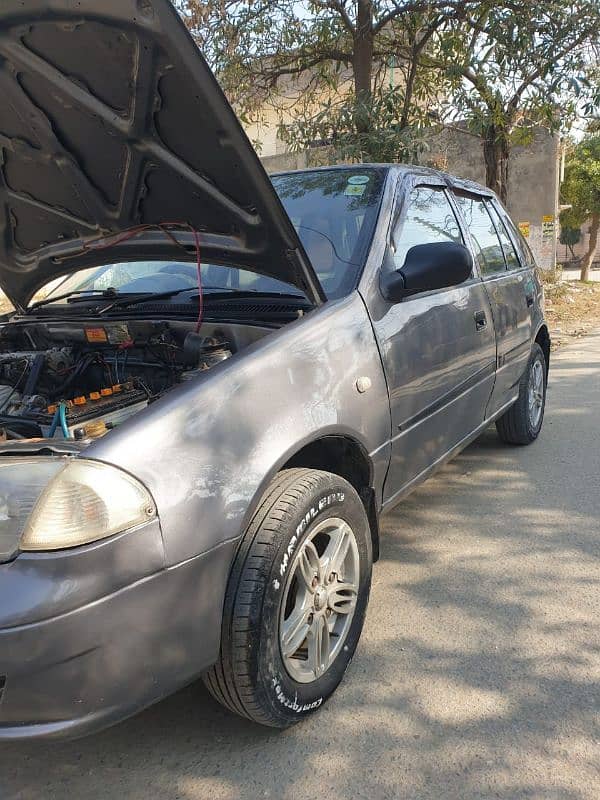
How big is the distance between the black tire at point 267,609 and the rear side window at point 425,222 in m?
1.28

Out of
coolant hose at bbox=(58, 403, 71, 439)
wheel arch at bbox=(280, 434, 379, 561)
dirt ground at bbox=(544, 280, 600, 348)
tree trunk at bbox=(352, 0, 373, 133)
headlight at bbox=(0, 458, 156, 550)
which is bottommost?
dirt ground at bbox=(544, 280, 600, 348)

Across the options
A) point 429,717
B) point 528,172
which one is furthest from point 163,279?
point 528,172

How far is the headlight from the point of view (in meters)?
1.71

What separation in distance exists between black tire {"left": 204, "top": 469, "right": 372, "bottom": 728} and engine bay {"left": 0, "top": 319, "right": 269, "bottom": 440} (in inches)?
25.3

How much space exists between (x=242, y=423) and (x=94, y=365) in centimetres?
135

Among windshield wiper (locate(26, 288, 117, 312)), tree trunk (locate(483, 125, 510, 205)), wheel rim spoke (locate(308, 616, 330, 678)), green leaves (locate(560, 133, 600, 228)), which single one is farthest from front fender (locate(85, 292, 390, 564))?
green leaves (locate(560, 133, 600, 228))

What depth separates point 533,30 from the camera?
25.4 feet

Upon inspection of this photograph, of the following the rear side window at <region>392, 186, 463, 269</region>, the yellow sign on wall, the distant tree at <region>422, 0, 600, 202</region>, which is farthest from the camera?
the yellow sign on wall

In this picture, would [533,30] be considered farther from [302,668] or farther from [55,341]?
[302,668]

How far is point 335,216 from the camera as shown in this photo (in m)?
3.17

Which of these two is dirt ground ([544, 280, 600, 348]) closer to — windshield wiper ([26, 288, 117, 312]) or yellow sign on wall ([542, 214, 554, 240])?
yellow sign on wall ([542, 214, 554, 240])

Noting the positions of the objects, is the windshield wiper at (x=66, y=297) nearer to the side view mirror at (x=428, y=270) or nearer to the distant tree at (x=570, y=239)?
the side view mirror at (x=428, y=270)

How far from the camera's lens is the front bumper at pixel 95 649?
1.66 metres

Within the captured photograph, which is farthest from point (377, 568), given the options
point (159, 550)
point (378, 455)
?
point (159, 550)
